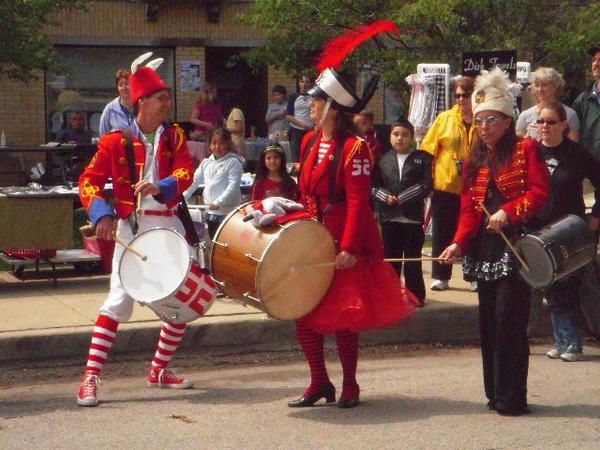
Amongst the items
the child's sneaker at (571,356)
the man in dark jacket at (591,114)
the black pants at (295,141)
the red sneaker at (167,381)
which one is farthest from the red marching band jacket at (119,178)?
the black pants at (295,141)

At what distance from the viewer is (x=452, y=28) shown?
16.1 metres

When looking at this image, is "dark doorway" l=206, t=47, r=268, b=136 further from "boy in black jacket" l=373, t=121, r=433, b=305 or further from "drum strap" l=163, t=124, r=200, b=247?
"drum strap" l=163, t=124, r=200, b=247

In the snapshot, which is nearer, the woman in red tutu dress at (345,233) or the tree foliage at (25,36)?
the woman in red tutu dress at (345,233)

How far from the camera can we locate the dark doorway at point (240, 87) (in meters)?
22.8

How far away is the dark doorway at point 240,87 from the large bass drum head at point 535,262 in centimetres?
1645

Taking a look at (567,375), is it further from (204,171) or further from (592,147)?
(204,171)

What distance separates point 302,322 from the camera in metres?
6.66

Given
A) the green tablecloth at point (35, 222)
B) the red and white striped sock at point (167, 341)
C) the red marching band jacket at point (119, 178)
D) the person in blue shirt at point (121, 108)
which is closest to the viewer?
the red marching band jacket at point (119, 178)

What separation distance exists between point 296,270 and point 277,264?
0.36ft

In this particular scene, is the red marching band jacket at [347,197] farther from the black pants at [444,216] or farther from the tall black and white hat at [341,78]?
the black pants at [444,216]

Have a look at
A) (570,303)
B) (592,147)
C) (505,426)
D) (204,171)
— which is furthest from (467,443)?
(204,171)

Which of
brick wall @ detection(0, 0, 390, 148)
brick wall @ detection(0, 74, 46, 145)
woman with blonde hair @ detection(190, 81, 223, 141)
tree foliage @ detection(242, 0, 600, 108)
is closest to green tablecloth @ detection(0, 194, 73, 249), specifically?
tree foliage @ detection(242, 0, 600, 108)

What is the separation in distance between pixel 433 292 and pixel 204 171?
2091mm

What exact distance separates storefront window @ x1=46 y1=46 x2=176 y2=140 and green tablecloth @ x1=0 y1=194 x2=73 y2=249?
11308 mm
